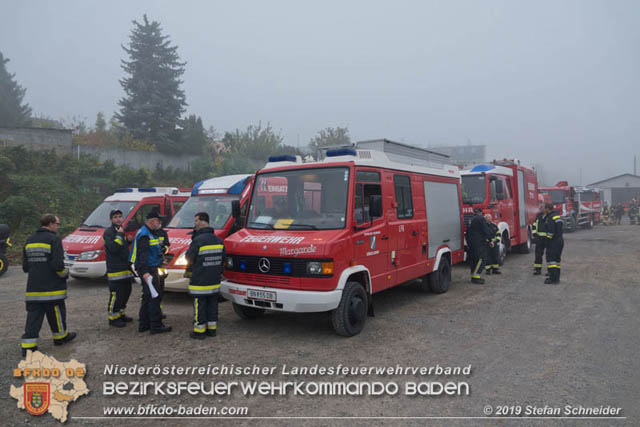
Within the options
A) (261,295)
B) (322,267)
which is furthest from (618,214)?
(261,295)

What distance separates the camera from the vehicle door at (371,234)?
5.79m

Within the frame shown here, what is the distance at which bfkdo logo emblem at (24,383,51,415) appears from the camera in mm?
3952

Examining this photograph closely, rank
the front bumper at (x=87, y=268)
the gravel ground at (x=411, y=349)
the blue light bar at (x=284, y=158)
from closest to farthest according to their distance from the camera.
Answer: the gravel ground at (x=411, y=349) < the blue light bar at (x=284, y=158) < the front bumper at (x=87, y=268)

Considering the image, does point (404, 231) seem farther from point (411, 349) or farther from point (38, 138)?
point (38, 138)

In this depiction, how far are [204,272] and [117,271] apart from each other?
1.66 metres

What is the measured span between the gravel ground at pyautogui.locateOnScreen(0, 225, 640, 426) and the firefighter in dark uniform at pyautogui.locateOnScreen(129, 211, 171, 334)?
310 mm

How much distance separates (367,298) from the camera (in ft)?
20.0

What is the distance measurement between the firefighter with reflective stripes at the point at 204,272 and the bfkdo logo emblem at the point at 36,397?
1888mm

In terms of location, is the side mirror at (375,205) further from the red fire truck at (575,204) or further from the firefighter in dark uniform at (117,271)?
the red fire truck at (575,204)

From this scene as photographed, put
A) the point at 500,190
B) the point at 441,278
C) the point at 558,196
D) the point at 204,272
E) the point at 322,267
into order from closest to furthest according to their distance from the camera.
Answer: the point at 322,267 → the point at 204,272 → the point at 441,278 → the point at 500,190 → the point at 558,196

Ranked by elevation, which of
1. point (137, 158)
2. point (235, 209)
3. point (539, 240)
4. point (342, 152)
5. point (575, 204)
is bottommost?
point (539, 240)

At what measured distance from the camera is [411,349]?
5.33 metres

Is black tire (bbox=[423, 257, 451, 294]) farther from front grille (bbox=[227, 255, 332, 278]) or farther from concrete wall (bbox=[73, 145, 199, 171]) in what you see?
concrete wall (bbox=[73, 145, 199, 171])

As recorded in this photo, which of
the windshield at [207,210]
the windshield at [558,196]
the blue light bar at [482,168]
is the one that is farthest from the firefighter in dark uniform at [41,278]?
the windshield at [558,196]
